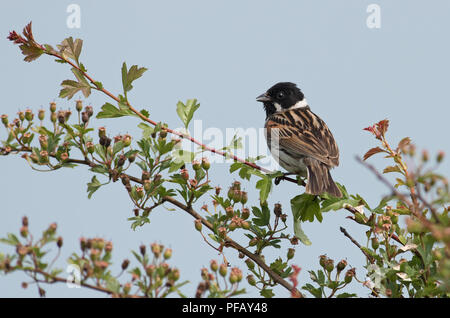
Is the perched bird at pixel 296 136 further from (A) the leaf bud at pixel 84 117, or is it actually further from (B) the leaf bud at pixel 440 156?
(B) the leaf bud at pixel 440 156

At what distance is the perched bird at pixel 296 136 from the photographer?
6379mm

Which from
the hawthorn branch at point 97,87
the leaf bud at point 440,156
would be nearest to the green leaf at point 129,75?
the hawthorn branch at point 97,87

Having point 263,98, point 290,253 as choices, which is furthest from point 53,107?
point 263,98

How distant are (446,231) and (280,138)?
5210 mm

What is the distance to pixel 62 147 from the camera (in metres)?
4.47

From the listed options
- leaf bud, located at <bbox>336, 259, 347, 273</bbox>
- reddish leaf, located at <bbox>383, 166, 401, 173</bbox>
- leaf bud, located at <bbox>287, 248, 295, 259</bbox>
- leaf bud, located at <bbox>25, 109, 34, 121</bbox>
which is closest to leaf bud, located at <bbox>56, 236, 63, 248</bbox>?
leaf bud, located at <bbox>25, 109, 34, 121</bbox>

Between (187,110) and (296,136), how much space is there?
2.33 m

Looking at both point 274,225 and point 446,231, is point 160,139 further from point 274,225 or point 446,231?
point 446,231

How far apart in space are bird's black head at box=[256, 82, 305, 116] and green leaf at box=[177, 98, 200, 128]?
3501 mm

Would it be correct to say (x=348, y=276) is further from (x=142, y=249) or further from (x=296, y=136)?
(x=296, y=136)

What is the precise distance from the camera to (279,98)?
833 cm
